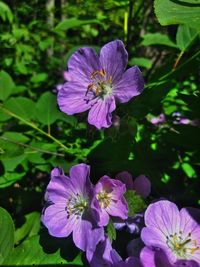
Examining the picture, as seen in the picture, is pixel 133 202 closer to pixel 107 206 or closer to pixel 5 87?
pixel 107 206

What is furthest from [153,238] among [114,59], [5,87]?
[5,87]

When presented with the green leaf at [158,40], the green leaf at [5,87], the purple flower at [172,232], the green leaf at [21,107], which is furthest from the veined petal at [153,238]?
the green leaf at [158,40]

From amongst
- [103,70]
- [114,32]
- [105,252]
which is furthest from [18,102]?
[114,32]

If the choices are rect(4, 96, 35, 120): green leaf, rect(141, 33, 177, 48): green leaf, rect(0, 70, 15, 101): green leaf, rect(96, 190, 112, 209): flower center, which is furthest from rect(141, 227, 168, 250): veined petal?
rect(141, 33, 177, 48): green leaf

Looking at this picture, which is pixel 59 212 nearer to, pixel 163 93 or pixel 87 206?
pixel 87 206

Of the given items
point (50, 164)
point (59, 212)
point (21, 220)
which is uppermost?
point (59, 212)

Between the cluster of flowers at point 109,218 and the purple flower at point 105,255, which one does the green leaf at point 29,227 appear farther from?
the purple flower at point 105,255
